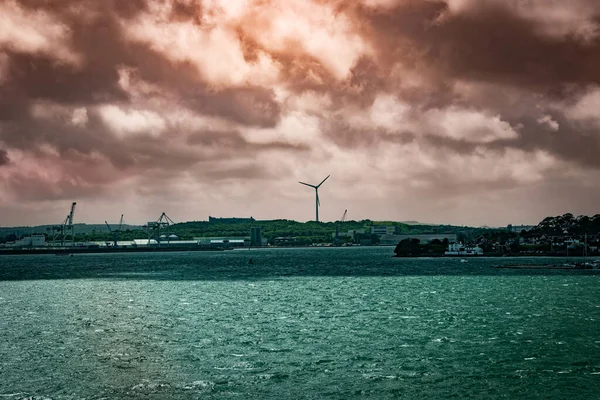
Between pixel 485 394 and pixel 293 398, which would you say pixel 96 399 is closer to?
pixel 293 398

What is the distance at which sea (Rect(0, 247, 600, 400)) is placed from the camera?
48.3m

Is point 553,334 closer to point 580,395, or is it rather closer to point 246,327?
point 580,395

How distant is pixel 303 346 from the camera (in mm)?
66000

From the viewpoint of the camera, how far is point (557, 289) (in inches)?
5290

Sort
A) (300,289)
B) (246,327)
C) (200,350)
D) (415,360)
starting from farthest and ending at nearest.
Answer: (300,289) < (246,327) < (200,350) < (415,360)

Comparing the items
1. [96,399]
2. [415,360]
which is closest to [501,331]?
[415,360]

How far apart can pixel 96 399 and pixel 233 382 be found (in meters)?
10.2

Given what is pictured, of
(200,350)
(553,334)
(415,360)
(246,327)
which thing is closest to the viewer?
(415,360)

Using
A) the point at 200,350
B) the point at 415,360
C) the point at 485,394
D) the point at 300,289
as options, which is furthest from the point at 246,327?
the point at 300,289

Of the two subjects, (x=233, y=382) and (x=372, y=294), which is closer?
(x=233, y=382)

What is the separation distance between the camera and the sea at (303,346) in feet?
159

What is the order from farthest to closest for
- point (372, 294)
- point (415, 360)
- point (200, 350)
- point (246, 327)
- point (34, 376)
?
1. point (372, 294)
2. point (246, 327)
3. point (200, 350)
4. point (415, 360)
5. point (34, 376)

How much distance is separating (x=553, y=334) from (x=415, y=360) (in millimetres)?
23496

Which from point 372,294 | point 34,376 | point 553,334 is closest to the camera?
point 34,376
